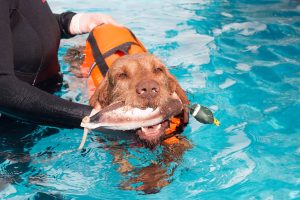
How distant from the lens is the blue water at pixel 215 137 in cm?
418

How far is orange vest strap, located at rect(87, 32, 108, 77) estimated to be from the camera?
5180 millimetres

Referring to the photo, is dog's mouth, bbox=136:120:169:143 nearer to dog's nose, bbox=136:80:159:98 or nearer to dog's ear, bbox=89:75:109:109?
dog's nose, bbox=136:80:159:98

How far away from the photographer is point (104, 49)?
5.40 metres

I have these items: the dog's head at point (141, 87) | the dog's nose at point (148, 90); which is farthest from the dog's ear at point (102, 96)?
the dog's nose at point (148, 90)

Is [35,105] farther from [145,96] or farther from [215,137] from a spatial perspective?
[215,137]

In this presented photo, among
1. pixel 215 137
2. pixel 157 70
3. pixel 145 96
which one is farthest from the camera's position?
pixel 215 137

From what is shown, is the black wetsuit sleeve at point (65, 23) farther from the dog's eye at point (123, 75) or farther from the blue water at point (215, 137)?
the dog's eye at point (123, 75)

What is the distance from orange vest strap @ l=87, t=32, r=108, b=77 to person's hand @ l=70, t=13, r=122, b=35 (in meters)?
0.12

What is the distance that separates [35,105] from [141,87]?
35.3 inches

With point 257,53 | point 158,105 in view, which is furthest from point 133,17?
point 158,105

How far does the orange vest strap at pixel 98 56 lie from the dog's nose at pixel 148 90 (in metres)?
1.36

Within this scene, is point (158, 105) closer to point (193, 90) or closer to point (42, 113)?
point (42, 113)

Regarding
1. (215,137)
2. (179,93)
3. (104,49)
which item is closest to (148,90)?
(179,93)

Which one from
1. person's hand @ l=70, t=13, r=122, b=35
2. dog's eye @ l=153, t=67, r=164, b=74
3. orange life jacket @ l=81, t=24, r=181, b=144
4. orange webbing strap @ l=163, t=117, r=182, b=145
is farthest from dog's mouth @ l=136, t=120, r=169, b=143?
person's hand @ l=70, t=13, r=122, b=35
